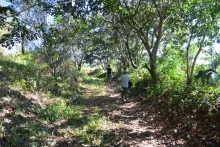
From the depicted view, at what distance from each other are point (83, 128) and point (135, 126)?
196cm

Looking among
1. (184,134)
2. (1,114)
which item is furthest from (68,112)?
(184,134)

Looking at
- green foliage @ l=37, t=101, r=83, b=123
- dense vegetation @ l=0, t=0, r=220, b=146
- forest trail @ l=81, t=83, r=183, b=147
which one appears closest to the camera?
dense vegetation @ l=0, t=0, r=220, b=146

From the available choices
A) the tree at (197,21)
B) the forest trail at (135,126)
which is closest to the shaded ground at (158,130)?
the forest trail at (135,126)

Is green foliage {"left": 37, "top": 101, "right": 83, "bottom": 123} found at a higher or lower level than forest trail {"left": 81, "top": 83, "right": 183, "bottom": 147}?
higher

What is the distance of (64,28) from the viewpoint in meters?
15.3

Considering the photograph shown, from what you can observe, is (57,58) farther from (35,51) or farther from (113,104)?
(113,104)

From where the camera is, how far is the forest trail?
6.51 m

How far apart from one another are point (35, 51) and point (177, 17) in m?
9.15

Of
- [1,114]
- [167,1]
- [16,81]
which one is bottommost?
[1,114]

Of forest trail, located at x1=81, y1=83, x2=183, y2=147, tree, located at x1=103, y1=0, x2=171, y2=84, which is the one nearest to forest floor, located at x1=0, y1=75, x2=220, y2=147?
forest trail, located at x1=81, y1=83, x2=183, y2=147

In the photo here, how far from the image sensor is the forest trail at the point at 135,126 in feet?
21.4

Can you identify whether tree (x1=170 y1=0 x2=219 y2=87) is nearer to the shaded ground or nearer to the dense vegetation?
the dense vegetation

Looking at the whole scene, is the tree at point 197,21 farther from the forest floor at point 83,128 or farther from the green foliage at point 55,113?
the green foliage at point 55,113

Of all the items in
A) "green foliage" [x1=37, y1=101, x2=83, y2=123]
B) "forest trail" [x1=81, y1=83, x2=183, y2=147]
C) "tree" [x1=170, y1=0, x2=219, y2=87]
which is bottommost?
"forest trail" [x1=81, y1=83, x2=183, y2=147]
